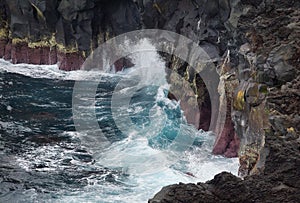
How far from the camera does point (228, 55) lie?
882 inches

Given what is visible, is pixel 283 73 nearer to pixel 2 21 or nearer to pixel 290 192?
pixel 290 192

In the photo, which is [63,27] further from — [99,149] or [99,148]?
[99,149]

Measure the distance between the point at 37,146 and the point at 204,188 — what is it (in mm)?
16985

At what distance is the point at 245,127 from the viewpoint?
16.1 m

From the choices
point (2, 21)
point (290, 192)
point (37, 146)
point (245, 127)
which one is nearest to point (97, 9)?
point (2, 21)

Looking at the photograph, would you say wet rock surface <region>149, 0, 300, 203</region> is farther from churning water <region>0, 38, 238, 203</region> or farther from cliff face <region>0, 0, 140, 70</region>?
cliff face <region>0, 0, 140, 70</region>

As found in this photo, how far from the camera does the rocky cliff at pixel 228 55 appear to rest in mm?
6949

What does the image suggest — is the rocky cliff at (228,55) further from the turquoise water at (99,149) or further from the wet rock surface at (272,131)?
the turquoise water at (99,149)

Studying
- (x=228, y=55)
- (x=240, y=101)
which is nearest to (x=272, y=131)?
(x=240, y=101)

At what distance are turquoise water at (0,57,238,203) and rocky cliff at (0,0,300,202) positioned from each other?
188cm

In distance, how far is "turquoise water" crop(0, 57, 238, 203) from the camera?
17266 millimetres

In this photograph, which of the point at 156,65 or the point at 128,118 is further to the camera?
the point at 156,65

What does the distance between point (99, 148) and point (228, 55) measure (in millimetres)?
8961

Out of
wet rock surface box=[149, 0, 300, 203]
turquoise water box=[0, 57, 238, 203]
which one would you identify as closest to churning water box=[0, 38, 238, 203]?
turquoise water box=[0, 57, 238, 203]
